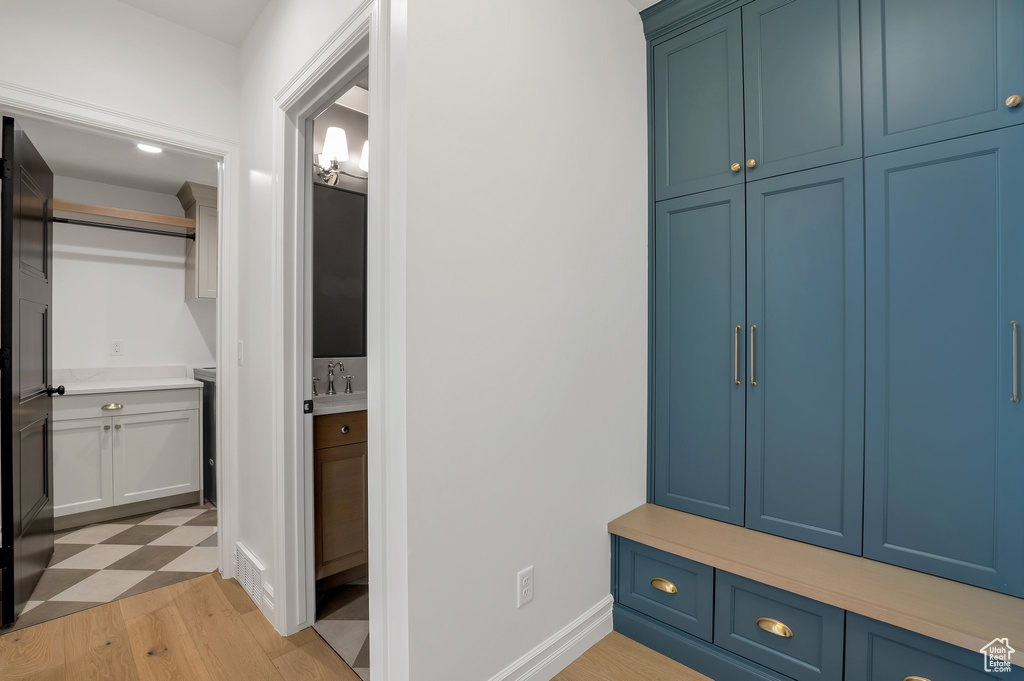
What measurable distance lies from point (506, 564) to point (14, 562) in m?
2.11

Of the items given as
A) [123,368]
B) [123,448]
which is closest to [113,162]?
[123,368]

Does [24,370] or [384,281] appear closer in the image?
[384,281]

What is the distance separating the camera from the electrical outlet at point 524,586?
61.9 inches

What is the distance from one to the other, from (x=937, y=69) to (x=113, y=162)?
4.51 metres

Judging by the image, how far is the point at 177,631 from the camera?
6.31 feet

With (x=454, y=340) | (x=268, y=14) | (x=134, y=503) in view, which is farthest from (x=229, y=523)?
(x=268, y=14)

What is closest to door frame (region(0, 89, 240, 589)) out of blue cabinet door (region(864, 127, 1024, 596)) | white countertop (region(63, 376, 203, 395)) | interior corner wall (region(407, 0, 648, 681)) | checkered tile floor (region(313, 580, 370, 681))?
checkered tile floor (region(313, 580, 370, 681))

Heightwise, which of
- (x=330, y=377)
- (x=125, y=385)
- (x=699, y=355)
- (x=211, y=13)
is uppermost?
(x=211, y=13)

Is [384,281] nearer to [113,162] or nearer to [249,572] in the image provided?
[249,572]

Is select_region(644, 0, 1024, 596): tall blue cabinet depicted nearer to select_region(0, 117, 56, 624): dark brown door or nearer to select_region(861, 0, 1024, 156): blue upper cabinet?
select_region(861, 0, 1024, 156): blue upper cabinet

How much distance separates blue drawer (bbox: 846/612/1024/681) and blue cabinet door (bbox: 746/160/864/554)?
33cm

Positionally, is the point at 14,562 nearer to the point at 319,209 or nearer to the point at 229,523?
the point at 229,523

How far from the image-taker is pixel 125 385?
3287 mm

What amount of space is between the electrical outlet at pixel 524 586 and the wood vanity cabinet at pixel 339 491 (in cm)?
88
